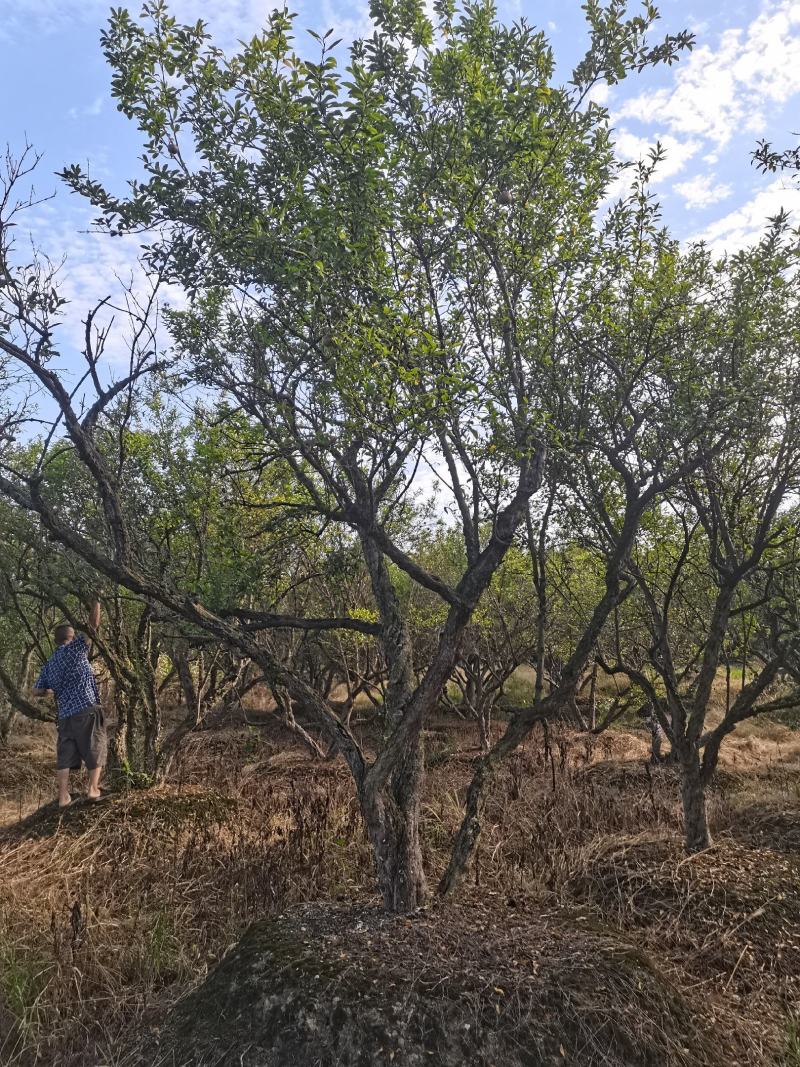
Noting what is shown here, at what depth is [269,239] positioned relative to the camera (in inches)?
162

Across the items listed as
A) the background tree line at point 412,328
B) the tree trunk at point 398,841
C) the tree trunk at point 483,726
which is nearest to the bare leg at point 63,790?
the background tree line at point 412,328

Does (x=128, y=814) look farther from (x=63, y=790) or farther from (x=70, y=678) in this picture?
(x=70, y=678)

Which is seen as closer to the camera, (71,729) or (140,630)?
(71,729)

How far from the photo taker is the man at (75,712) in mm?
8703

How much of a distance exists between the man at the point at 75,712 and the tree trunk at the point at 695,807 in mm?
6840

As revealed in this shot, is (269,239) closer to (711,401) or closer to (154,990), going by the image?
(711,401)

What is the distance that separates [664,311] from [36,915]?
7627 millimetres

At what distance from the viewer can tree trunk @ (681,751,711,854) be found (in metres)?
7.14

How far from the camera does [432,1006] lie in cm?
384

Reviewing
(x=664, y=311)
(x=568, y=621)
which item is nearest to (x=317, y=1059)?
(x=664, y=311)

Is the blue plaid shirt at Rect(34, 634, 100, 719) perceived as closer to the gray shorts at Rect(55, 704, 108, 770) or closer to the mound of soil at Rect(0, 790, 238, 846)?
the gray shorts at Rect(55, 704, 108, 770)

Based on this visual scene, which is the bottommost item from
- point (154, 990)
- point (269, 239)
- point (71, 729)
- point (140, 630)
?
point (154, 990)

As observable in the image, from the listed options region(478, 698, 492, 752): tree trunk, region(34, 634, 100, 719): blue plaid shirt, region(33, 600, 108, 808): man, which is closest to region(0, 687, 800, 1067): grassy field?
region(33, 600, 108, 808): man

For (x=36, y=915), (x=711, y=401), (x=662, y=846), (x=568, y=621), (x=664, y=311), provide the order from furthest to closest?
(x=568, y=621)
(x=662, y=846)
(x=664, y=311)
(x=36, y=915)
(x=711, y=401)
